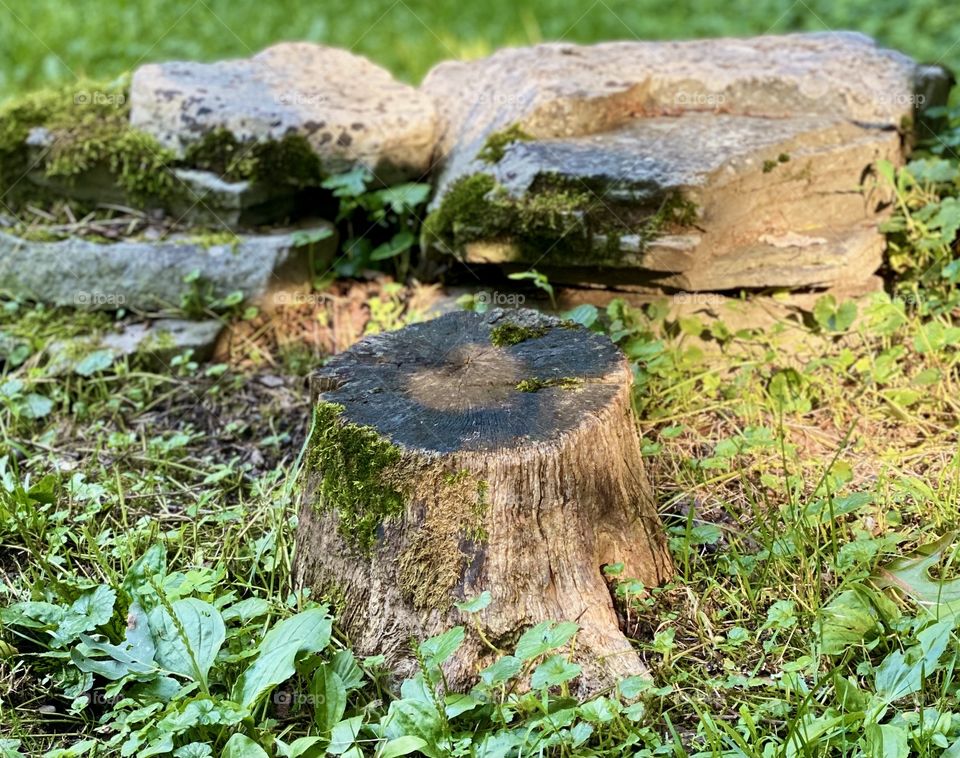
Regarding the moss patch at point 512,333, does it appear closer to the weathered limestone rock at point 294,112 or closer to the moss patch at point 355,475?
the moss patch at point 355,475

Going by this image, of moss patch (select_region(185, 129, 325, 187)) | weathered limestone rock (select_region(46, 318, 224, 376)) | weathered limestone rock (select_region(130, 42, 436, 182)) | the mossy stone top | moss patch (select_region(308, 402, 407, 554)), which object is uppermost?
weathered limestone rock (select_region(130, 42, 436, 182))

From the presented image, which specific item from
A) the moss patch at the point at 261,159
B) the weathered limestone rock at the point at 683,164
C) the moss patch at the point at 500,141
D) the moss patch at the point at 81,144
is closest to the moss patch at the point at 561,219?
the weathered limestone rock at the point at 683,164

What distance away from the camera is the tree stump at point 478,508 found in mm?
2266

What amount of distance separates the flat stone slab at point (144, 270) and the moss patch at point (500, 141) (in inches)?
31.8

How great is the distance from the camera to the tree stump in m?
2.27

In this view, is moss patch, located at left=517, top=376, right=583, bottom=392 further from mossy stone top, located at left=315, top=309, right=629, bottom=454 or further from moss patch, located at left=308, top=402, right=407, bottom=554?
moss patch, located at left=308, top=402, right=407, bottom=554

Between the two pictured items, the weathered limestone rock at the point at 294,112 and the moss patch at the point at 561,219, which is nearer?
the moss patch at the point at 561,219

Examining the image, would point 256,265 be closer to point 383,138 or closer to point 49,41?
point 383,138

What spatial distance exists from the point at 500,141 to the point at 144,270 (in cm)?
146

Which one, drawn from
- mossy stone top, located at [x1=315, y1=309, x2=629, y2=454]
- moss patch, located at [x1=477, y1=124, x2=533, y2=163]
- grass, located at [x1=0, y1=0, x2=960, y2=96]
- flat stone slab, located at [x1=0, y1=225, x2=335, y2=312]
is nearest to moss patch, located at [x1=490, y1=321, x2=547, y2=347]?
mossy stone top, located at [x1=315, y1=309, x2=629, y2=454]

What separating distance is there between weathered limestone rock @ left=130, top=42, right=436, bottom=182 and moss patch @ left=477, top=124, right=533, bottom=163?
0.48 meters

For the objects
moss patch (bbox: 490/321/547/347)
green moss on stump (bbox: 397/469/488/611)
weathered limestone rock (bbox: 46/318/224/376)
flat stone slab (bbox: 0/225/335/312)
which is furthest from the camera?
flat stone slab (bbox: 0/225/335/312)

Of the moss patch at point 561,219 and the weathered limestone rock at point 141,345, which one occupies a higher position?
the moss patch at point 561,219

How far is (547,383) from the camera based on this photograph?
2.52 metres
